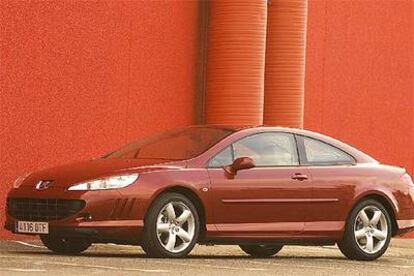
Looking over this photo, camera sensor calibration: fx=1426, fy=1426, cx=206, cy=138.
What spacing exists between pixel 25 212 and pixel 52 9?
160 inches

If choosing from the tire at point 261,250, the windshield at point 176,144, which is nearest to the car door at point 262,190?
the windshield at point 176,144

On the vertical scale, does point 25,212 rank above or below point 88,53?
below

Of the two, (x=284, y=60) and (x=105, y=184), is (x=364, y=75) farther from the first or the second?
(x=105, y=184)

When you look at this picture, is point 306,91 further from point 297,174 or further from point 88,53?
point 297,174

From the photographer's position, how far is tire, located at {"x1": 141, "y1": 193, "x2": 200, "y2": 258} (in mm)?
13836

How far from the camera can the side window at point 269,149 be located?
15.0 metres

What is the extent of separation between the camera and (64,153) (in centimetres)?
1789

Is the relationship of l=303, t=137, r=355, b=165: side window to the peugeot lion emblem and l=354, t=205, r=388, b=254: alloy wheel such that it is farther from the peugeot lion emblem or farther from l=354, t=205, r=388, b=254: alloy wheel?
the peugeot lion emblem

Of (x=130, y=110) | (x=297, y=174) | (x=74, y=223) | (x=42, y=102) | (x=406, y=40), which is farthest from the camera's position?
(x=406, y=40)

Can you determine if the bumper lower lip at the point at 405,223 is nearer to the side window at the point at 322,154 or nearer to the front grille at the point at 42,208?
the side window at the point at 322,154

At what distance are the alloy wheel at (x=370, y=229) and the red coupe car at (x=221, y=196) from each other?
11 millimetres

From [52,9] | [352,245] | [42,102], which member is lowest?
[352,245]

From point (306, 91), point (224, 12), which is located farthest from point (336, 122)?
point (224, 12)

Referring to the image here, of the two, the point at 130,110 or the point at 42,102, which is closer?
the point at 42,102
